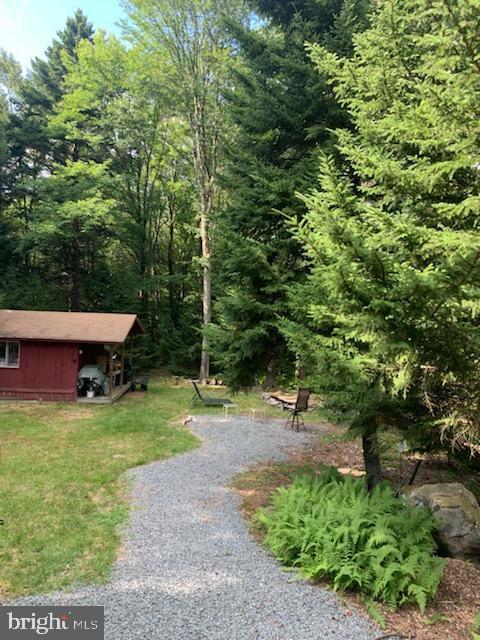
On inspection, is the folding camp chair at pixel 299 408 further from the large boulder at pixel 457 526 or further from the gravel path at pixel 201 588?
the large boulder at pixel 457 526

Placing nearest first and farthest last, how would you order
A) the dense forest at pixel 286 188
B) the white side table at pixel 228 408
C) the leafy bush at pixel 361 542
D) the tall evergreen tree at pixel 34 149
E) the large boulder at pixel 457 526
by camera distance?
1. the dense forest at pixel 286 188
2. the leafy bush at pixel 361 542
3. the large boulder at pixel 457 526
4. the white side table at pixel 228 408
5. the tall evergreen tree at pixel 34 149

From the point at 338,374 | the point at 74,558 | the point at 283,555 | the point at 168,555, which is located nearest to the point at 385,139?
the point at 338,374

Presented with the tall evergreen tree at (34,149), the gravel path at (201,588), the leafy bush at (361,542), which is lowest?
the gravel path at (201,588)

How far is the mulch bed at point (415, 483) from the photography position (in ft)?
12.5

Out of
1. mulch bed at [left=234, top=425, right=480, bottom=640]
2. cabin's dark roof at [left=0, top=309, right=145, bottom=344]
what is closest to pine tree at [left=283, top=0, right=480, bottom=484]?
mulch bed at [left=234, top=425, right=480, bottom=640]

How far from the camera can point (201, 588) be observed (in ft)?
13.8

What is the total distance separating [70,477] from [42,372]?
27.4ft

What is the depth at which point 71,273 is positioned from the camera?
79.6 feet

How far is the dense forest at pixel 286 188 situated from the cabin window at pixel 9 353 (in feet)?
23.2

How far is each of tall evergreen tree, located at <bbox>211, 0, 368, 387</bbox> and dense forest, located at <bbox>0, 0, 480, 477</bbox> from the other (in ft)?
0.15

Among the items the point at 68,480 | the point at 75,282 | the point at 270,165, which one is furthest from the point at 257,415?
the point at 75,282

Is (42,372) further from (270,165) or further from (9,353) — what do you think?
(270,165)

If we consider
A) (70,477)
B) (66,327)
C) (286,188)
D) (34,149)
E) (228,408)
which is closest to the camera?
(70,477)

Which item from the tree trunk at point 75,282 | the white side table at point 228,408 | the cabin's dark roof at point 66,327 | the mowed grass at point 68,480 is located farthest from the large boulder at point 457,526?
the tree trunk at point 75,282
